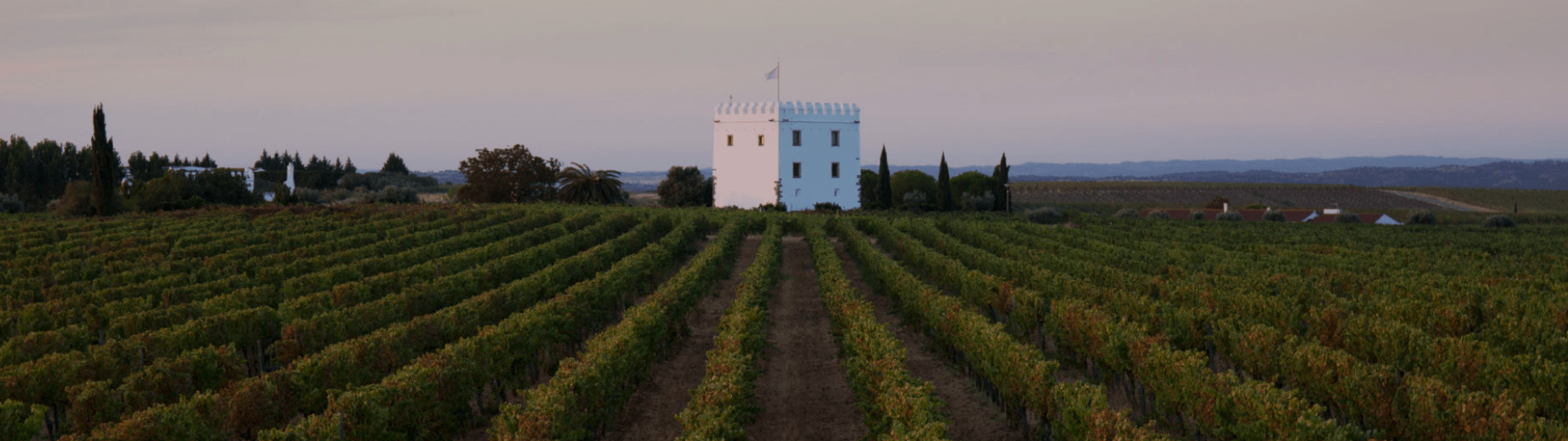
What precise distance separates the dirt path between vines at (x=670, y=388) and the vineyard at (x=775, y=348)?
0.06 metres

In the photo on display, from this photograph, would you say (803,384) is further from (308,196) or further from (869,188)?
(308,196)

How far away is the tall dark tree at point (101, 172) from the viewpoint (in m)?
46.2

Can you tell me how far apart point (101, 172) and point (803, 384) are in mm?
45912

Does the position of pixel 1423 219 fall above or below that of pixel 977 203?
below

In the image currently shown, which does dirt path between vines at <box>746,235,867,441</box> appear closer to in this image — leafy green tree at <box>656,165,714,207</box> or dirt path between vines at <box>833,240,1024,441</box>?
dirt path between vines at <box>833,240,1024,441</box>

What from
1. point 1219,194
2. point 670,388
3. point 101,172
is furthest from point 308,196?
point 1219,194

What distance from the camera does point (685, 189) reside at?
69.2 m

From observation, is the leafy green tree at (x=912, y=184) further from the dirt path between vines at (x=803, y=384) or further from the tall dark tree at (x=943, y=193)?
the dirt path between vines at (x=803, y=384)

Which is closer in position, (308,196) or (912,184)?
(308,196)

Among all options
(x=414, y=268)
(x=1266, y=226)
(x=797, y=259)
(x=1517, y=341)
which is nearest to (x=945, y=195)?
(x=1266, y=226)

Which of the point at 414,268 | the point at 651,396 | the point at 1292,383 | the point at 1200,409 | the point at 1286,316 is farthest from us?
the point at 414,268

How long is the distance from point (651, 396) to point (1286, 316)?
10440mm

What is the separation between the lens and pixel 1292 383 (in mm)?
12453

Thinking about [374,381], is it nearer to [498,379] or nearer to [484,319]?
[498,379]
